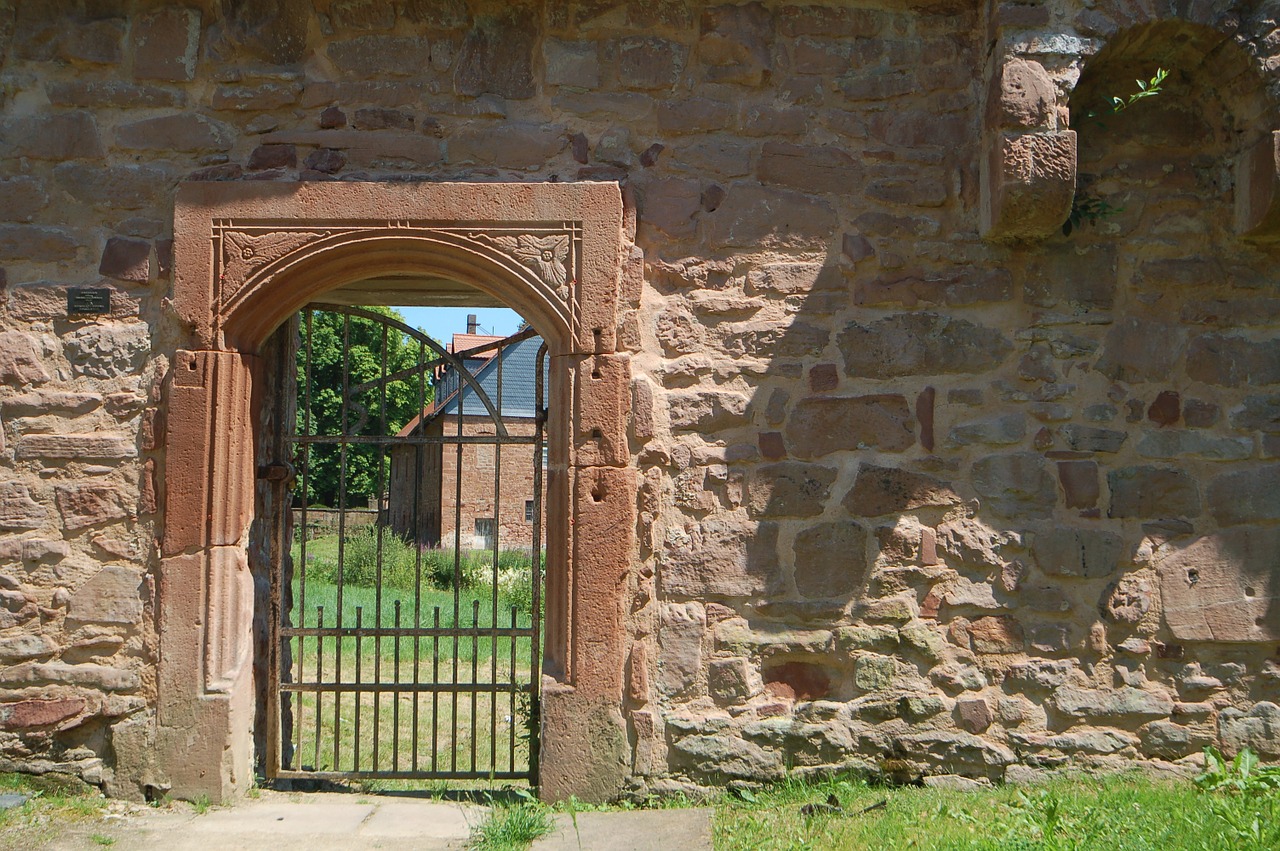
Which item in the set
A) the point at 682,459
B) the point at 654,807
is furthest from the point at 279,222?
the point at 654,807

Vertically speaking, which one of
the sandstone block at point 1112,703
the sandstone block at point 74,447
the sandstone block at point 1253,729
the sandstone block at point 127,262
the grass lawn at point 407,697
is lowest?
the grass lawn at point 407,697

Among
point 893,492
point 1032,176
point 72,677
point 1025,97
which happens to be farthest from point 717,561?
point 72,677

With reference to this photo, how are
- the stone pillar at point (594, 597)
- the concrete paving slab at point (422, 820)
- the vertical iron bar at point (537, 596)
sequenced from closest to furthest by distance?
the concrete paving slab at point (422, 820) < the stone pillar at point (594, 597) < the vertical iron bar at point (537, 596)

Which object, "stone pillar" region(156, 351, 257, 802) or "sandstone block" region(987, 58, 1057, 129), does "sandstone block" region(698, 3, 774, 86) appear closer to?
"sandstone block" region(987, 58, 1057, 129)

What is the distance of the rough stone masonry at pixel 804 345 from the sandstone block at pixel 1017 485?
0.01 m

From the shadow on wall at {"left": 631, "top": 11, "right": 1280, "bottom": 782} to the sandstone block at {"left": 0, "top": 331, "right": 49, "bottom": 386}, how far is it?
2360 mm

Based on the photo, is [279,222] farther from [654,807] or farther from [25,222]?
[654,807]

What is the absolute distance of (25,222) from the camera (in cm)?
399

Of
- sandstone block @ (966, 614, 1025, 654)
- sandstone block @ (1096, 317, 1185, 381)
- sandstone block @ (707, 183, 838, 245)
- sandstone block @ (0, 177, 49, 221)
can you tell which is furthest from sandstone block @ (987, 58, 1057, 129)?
sandstone block @ (0, 177, 49, 221)

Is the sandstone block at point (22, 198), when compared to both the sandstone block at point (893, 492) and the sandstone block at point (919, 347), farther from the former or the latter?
the sandstone block at point (893, 492)

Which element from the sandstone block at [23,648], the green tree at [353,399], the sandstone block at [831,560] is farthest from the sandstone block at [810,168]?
the green tree at [353,399]

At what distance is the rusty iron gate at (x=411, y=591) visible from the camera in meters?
4.28

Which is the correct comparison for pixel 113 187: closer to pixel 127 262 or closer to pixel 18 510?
pixel 127 262

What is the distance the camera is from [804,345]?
13.0 ft
